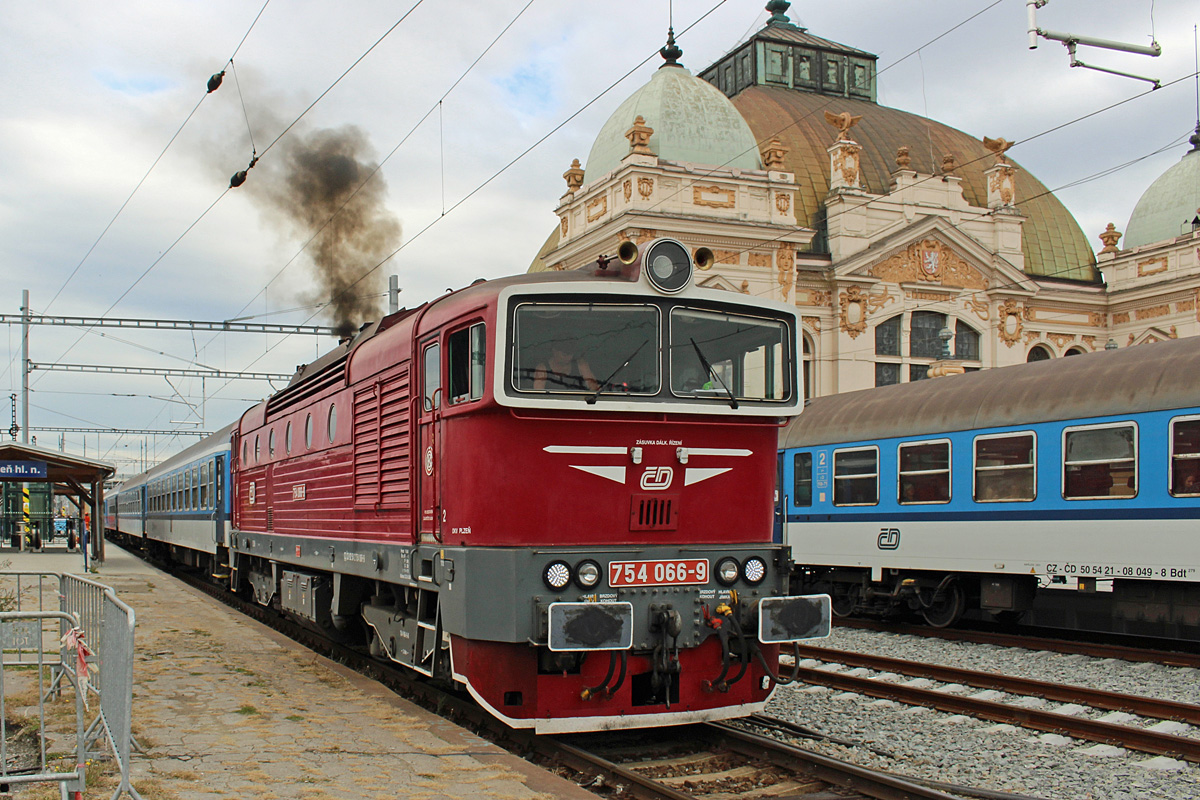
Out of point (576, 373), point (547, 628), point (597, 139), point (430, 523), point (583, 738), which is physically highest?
point (597, 139)

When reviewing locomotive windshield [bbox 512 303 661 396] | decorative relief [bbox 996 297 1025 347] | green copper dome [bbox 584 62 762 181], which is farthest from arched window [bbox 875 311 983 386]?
locomotive windshield [bbox 512 303 661 396]

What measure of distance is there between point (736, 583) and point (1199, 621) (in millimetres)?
7584

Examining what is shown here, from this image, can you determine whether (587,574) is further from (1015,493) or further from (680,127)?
(680,127)

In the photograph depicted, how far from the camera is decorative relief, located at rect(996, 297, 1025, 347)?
2050 inches

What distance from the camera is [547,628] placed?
25.4 ft

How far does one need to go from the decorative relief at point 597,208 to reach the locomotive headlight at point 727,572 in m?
36.7

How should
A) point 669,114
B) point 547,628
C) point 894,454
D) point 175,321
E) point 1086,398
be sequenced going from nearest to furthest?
point 547,628 < point 1086,398 < point 894,454 < point 175,321 < point 669,114

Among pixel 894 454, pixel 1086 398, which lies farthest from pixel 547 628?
pixel 894 454

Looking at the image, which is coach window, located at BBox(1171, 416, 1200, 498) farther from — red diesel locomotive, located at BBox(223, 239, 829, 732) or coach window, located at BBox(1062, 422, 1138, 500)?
red diesel locomotive, located at BBox(223, 239, 829, 732)

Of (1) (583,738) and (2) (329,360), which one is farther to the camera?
(2) (329,360)

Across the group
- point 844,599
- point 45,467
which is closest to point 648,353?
point 844,599

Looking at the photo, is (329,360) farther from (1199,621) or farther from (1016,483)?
(1199,621)

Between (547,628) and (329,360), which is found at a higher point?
(329,360)

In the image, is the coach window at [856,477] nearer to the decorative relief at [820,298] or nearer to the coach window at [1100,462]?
the coach window at [1100,462]
